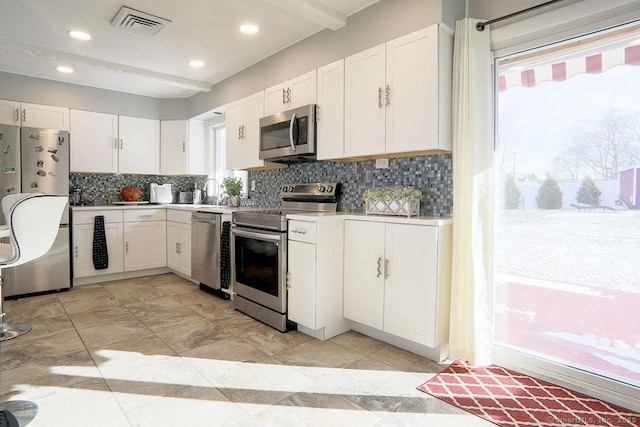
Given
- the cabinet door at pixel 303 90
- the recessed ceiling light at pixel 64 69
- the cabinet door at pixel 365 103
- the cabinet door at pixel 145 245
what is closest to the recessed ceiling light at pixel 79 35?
the recessed ceiling light at pixel 64 69

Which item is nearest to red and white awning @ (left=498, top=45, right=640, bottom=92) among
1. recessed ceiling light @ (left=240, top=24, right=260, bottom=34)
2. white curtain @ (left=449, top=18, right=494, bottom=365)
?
white curtain @ (left=449, top=18, right=494, bottom=365)

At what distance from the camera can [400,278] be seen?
2.45 meters

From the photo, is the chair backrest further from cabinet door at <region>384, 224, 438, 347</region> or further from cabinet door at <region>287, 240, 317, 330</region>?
cabinet door at <region>384, 224, 438, 347</region>

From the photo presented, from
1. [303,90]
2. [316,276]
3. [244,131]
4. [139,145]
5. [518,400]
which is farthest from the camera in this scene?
[139,145]

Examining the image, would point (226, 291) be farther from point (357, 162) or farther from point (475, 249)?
point (475, 249)

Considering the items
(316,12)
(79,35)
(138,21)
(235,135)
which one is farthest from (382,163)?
(79,35)

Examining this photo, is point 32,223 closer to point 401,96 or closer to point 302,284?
point 302,284

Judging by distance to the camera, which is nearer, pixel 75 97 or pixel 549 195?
pixel 549 195

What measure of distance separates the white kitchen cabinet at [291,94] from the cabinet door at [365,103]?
0.43m

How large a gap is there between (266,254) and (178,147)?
302cm

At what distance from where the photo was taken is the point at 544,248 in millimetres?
2291

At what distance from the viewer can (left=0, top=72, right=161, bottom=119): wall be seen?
14.0ft

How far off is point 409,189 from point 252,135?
78.3 inches

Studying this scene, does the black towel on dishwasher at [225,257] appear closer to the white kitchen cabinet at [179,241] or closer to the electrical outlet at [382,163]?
the white kitchen cabinet at [179,241]
